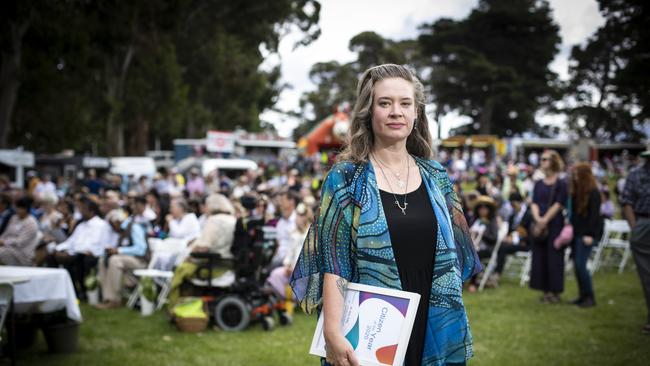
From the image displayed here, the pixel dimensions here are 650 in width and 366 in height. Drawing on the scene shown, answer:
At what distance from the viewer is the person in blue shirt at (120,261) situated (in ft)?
29.0

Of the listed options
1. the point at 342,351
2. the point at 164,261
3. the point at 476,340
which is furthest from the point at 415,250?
the point at 164,261

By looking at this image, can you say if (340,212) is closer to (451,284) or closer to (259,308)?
(451,284)

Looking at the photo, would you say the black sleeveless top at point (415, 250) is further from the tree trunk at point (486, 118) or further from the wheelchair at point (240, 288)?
the tree trunk at point (486, 118)

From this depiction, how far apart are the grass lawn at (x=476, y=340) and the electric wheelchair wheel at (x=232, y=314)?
0.11 meters

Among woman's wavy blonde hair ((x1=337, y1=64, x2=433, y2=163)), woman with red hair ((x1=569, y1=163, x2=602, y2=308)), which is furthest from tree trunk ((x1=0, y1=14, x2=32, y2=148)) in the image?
woman's wavy blonde hair ((x1=337, y1=64, x2=433, y2=163))

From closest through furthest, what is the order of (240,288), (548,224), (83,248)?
(240,288), (548,224), (83,248)

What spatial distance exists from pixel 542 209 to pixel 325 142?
1594cm

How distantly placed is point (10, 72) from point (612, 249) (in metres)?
16.2

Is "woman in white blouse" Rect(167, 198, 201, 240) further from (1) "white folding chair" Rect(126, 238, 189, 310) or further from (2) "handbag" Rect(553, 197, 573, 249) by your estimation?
(2) "handbag" Rect(553, 197, 573, 249)

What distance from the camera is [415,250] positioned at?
96.6 inches

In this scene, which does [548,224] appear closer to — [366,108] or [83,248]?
[366,108]

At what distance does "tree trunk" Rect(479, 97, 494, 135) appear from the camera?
48938 millimetres

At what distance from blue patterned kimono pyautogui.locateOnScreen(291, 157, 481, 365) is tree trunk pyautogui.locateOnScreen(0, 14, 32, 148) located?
1591 cm

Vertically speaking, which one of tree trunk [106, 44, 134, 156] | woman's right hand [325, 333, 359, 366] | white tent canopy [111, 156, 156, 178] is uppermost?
tree trunk [106, 44, 134, 156]
